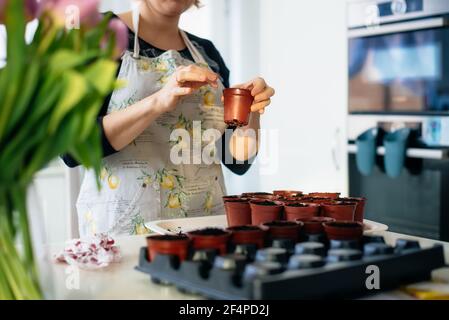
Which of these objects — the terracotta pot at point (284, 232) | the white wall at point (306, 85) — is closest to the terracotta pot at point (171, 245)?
the terracotta pot at point (284, 232)

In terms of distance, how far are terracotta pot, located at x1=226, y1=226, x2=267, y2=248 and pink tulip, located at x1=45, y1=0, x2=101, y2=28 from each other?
1.24 ft

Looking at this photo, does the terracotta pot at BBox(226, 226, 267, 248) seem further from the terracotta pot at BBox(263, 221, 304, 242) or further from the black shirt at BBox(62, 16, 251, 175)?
the black shirt at BBox(62, 16, 251, 175)

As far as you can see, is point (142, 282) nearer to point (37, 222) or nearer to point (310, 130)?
point (37, 222)

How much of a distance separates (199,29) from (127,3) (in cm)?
56

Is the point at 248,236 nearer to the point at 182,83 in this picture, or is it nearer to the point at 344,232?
the point at 344,232

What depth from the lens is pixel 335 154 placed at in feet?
9.31

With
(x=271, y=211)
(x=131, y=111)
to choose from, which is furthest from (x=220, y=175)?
(x=271, y=211)

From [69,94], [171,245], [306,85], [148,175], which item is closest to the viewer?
[69,94]

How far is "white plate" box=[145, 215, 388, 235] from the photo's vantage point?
46.8 inches

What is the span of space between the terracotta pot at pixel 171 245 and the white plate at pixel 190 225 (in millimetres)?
303

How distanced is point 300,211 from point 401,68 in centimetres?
167

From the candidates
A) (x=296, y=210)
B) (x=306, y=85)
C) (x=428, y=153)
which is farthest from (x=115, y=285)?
(x=306, y=85)

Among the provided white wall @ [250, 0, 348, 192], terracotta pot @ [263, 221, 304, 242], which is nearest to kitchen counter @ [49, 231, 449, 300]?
terracotta pot @ [263, 221, 304, 242]

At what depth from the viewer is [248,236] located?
887 mm
